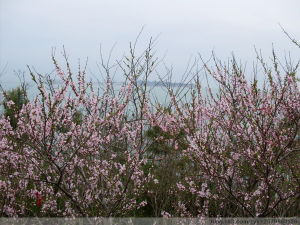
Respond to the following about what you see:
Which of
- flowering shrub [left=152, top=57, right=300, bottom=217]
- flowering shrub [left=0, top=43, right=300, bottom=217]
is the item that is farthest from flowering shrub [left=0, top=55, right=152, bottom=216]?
flowering shrub [left=152, top=57, right=300, bottom=217]

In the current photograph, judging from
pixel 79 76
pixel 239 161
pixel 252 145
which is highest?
pixel 79 76

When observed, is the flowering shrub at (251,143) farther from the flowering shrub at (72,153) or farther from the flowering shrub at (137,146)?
the flowering shrub at (72,153)

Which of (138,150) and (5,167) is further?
(5,167)

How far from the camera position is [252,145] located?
4188 millimetres

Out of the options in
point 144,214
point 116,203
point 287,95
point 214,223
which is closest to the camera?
point 116,203

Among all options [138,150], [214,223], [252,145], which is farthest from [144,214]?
[252,145]

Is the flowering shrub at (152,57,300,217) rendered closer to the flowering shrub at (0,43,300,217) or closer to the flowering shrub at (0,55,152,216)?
the flowering shrub at (0,43,300,217)

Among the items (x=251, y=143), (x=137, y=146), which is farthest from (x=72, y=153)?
(x=251, y=143)

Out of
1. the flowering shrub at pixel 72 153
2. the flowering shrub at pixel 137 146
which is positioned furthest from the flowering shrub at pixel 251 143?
the flowering shrub at pixel 72 153

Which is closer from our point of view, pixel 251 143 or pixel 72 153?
pixel 251 143

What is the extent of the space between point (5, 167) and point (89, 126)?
6.00 feet

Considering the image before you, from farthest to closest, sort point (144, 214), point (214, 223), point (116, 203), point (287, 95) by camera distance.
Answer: point (144, 214) → point (214, 223) → point (287, 95) → point (116, 203)

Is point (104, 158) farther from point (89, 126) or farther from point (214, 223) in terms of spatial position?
point (214, 223)

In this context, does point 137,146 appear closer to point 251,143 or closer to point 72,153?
point 72,153
